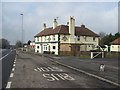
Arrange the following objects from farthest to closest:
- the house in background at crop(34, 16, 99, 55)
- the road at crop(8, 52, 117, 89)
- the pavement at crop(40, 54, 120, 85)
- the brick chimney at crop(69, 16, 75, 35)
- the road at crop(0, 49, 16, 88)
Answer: the house in background at crop(34, 16, 99, 55)
the brick chimney at crop(69, 16, 75, 35)
the pavement at crop(40, 54, 120, 85)
the road at crop(0, 49, 16, 88)
the road at crop(8, 52, 117, 89)

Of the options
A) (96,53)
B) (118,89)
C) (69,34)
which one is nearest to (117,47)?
(69,34)

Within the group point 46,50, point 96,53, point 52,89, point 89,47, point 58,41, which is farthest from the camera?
point 46,50

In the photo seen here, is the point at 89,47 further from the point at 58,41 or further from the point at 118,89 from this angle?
the point at 118,89

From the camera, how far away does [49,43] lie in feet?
243

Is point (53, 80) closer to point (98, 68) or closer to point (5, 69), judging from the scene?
point (5, 69)

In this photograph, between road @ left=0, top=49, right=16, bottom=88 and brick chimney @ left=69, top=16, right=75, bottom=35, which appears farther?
brick chimney @ left=69, top=16, right=75, bottom=35

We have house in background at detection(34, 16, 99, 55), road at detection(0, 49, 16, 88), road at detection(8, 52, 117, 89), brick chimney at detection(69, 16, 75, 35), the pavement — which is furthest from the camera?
house in background at detection(34, 16, 99, 55)

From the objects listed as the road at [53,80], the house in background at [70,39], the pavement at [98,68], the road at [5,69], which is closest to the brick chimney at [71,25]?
the house in background at [70,39]

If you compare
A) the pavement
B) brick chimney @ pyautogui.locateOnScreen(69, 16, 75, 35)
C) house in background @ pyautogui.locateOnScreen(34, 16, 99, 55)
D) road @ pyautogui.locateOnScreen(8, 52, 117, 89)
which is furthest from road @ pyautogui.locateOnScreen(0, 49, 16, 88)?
brick chimney @ pyautogui.locateOnScreen(69, 16, 75, 35)

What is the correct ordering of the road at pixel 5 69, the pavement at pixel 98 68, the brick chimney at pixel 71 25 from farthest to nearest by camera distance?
the brick chimney at pixel 71 25, the pavement at pixel 98 68, the road at pixel 5 69

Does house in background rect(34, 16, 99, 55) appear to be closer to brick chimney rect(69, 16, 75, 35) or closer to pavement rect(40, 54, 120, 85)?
brick chimney rect(69, 16, 75, 35)

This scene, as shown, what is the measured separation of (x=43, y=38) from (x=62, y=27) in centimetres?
1178

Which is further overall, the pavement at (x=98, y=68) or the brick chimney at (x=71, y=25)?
the brick chimney at (x=71, y=25)

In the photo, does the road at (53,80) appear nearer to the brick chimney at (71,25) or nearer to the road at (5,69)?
the road at (5,69)
